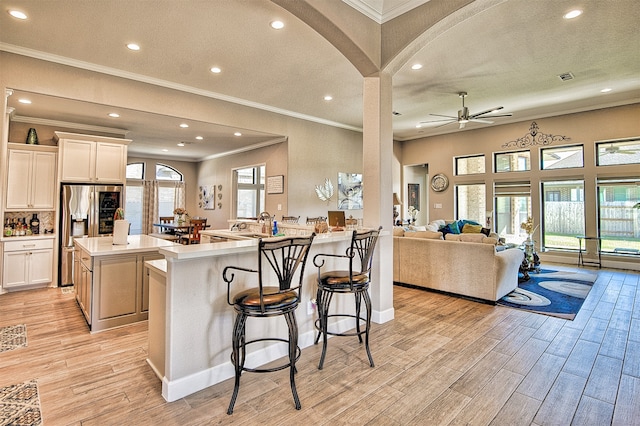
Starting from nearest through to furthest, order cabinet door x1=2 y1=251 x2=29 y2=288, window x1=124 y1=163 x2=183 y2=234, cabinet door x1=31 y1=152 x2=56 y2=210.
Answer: cabinet door x1=2 y1=251 x2=29 y2=288 → cabinet door x1=31 y1=152 x2=56 y2=210 → window x1=124 y1=163 x2=183 y2=234

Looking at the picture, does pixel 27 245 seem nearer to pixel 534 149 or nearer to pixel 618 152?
pixel 534 149

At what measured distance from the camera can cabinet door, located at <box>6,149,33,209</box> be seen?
15.7ft

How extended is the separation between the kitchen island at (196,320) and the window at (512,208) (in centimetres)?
732

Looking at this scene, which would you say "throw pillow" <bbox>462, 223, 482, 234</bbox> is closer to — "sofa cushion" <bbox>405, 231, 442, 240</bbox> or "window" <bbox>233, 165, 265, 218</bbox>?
"sofa cushion" <bbox>405, 231, 442, 240</bbox>

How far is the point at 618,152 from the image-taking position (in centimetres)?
635

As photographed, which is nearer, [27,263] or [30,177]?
[27,263]

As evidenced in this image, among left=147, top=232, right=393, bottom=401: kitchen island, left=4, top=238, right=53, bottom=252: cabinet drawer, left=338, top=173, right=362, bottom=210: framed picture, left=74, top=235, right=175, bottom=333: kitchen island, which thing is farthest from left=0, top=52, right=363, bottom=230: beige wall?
left=147, top=232, right=393, bottom=401: kitchen island

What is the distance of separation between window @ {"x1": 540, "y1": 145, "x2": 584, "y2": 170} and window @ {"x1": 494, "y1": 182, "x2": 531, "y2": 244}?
59cm

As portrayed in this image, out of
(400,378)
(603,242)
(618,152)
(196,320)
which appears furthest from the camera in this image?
(603,242)

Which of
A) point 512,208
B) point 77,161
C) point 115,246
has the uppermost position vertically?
point 77,161

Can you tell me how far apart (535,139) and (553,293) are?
4255 millimetres

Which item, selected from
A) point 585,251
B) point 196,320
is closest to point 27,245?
point 196,320

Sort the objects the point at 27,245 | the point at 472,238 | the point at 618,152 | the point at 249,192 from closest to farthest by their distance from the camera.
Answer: the point at 472,238, the point at 27,245, the point at 618,152, the point at 249,192

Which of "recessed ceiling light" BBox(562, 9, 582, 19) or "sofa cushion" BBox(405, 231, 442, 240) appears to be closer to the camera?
"recessed ceiling light" BBox(562, 9, 582, 19)
